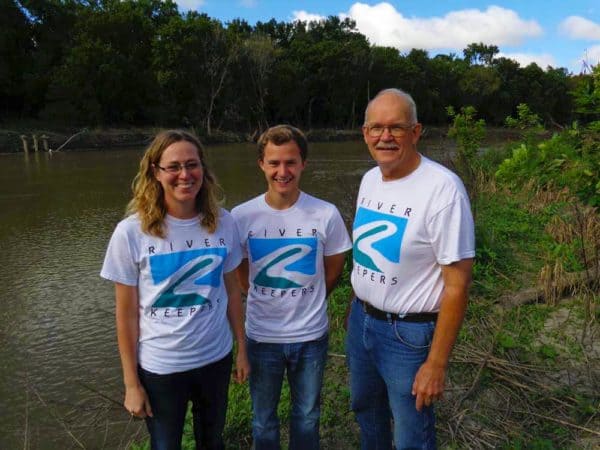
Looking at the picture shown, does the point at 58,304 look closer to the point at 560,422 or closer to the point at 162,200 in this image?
the point at 162,200

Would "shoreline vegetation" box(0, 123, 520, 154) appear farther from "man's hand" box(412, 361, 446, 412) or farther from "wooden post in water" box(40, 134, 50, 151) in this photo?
"man's hand" box(412, 361, 446, 412)

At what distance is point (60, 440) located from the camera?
3.86 meters

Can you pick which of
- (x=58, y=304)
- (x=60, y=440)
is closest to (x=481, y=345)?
(x=60, y=440)

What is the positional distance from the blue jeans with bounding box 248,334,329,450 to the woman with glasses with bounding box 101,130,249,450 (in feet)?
0.64

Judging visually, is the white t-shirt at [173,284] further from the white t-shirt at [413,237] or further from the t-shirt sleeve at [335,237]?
the white t-shirt at [413,237]

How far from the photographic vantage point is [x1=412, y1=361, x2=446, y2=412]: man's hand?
2.04m

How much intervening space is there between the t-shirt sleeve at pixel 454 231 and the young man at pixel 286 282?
2.18 feet

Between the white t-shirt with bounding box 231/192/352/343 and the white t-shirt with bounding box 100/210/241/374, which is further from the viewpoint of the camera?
the white t-shirt with bounding box 231/192/352/343

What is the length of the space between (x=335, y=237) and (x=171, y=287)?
2.78ft

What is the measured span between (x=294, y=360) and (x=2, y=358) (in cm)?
411

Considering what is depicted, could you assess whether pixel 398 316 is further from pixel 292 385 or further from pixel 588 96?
pixel 588 96

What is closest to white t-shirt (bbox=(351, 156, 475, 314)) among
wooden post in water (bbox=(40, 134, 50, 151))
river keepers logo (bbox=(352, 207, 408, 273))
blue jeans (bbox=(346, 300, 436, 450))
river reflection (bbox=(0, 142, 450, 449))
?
river keepers logo (bbox=(352, 207, 408, 273))

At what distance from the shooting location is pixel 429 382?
2.05m

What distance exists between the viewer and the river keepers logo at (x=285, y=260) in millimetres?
2420
